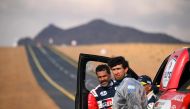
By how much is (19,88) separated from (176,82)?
36.5 meters

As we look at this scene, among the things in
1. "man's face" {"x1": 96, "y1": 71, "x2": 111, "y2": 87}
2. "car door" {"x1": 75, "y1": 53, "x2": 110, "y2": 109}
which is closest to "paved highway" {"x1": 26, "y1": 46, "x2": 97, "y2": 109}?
"car door" {"x1": 75, "y1": 53, "x2": 110, "y2": 109}

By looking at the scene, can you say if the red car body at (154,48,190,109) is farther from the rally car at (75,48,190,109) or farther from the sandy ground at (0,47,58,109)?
the sandy ground at (0,47,58,109)

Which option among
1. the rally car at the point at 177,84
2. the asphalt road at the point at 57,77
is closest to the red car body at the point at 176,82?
the rally car at the point at 177,84

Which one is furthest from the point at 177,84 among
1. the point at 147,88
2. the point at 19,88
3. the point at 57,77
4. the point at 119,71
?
the point at 57,77

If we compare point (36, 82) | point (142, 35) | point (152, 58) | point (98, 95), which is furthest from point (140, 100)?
point (142, 35)

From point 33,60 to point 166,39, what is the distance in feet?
116

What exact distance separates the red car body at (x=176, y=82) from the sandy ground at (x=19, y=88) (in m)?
23.2

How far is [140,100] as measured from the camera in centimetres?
532

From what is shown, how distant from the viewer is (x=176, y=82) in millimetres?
5707

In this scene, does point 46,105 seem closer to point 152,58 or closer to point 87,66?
point 87,66

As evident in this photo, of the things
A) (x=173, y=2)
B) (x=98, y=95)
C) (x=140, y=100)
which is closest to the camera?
(x=140, y=100)

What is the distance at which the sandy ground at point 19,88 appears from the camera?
103 ft

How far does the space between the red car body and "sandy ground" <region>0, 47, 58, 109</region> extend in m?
23.2

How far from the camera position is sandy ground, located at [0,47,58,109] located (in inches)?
1231
